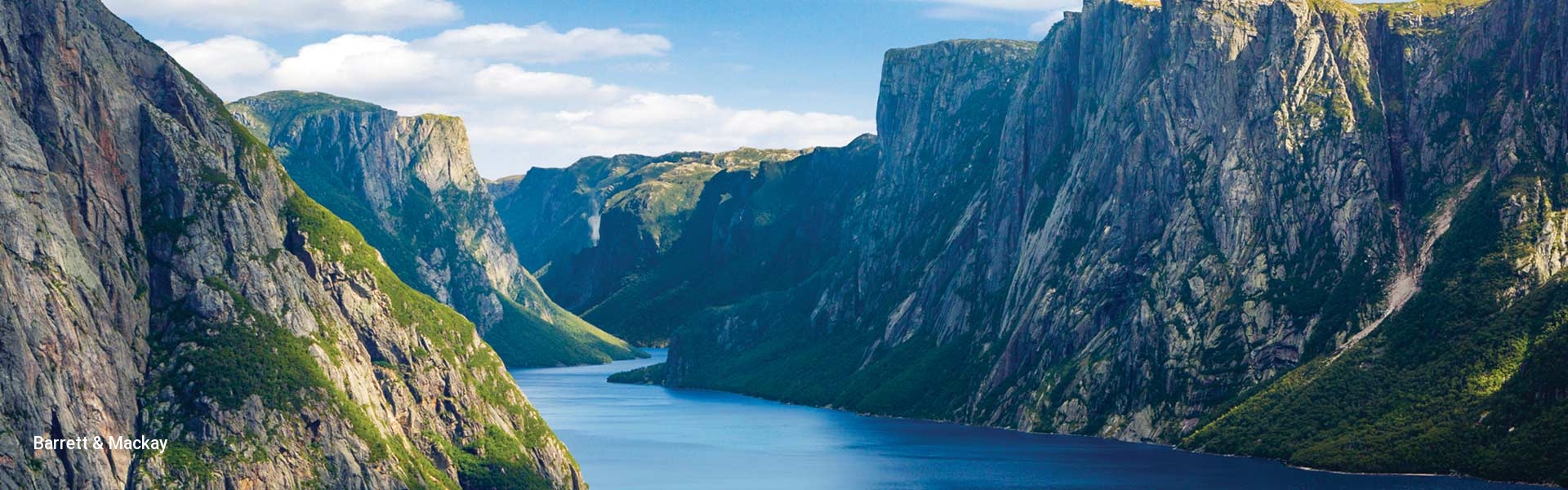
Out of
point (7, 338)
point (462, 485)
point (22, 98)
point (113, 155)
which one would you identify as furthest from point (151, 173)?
point (462, 485)

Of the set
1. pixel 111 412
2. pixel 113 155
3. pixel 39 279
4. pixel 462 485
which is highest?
pixel 113 155

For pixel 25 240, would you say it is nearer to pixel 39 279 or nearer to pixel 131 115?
pixel 39 279

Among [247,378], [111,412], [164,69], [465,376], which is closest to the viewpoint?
[111,412]

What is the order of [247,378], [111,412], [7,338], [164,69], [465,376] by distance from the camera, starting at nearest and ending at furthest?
[7,338]
[111,412]
[247,378]
[164,69]
[465,376]

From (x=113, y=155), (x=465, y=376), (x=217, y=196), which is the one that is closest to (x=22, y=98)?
(x=113, y=155)

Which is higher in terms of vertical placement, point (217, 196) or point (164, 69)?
A: point (164, 69)

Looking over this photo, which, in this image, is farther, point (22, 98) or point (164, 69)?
point (164, 69)
